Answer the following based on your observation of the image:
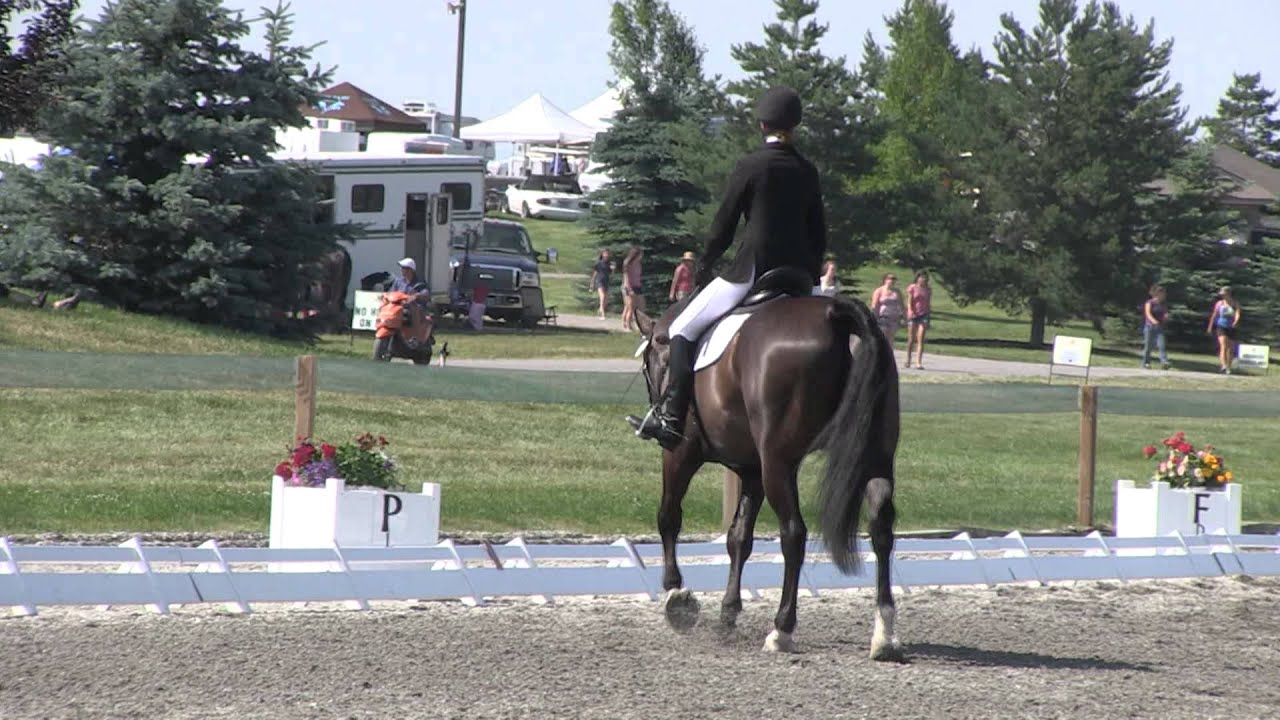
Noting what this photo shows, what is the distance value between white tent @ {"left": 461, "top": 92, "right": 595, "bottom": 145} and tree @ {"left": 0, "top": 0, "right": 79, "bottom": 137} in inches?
1934

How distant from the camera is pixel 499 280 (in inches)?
1529

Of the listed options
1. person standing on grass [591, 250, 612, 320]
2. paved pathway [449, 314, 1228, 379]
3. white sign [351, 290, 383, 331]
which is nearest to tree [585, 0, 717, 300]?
person standing on grass [591, 250, 612, 320]

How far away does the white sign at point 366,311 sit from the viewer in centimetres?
3123

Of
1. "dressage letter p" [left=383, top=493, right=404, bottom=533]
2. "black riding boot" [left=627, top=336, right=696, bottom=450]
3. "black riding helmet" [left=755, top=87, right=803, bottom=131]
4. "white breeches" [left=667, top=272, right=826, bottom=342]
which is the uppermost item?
"black riding helmet" [left=755, top=87, right=803, bottom=131]

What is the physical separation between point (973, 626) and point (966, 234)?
3787 cm

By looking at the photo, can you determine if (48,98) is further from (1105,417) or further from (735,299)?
(735,299)

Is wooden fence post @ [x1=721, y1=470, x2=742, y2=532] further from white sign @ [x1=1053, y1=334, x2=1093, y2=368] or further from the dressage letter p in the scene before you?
white sign @ [x1=1053, y1=334, x2=1093, y2=368]

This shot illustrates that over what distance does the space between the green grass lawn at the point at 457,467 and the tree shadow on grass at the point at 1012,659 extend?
508cm

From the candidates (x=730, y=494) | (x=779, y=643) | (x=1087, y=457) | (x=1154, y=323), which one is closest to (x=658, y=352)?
(x=779, y=643)

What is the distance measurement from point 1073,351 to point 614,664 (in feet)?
74.2

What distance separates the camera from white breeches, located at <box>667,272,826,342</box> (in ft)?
32.2

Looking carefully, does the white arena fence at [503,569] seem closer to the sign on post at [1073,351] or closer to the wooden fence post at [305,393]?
the wooden fence post at [305,393]

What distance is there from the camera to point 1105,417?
26969 millimetres

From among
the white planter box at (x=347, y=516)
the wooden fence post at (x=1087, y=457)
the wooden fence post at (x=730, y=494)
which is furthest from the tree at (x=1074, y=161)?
the white planter box at (x=347, y=516)
